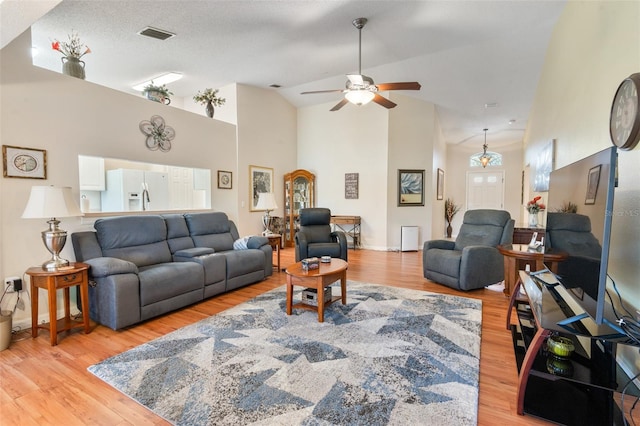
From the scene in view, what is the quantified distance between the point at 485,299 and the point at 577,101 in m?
2.30

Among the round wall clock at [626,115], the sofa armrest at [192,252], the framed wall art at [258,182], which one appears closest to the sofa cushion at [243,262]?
the sofa armrest at [192,252]

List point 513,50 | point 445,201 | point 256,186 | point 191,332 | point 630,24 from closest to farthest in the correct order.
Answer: point 630,24 → point 191,332 → point 513,50 → point 256,186 → point 445,201

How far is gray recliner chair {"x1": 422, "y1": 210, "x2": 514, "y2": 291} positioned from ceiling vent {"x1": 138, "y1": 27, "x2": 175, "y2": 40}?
447 centimetres

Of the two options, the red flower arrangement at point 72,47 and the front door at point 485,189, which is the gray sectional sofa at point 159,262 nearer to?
the red flower arrangement at point 72,47

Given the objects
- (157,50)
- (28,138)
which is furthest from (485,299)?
(157,50)

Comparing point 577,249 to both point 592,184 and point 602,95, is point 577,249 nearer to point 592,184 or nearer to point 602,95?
point 592,184

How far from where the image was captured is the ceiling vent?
371 centimetres

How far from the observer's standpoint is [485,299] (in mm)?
3602

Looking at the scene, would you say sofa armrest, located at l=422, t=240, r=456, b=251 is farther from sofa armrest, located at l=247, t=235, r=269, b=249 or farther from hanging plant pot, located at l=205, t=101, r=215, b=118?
hanging plant pot, located at l=205, t=101, r=215, b=118

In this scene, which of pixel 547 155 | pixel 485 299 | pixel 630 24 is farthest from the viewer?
pixel 547 155

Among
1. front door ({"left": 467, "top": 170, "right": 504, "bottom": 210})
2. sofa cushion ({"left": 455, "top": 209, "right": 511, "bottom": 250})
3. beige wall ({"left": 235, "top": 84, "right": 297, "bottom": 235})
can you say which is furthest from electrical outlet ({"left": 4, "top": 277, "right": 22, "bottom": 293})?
front door ({"left": 467, "top": 170, "right": 504, "bottom": 210})

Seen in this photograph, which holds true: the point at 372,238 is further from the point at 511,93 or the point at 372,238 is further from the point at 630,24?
the point at 630,24

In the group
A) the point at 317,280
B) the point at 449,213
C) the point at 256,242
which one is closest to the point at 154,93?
the point at 256,242

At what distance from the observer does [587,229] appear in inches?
67.9
